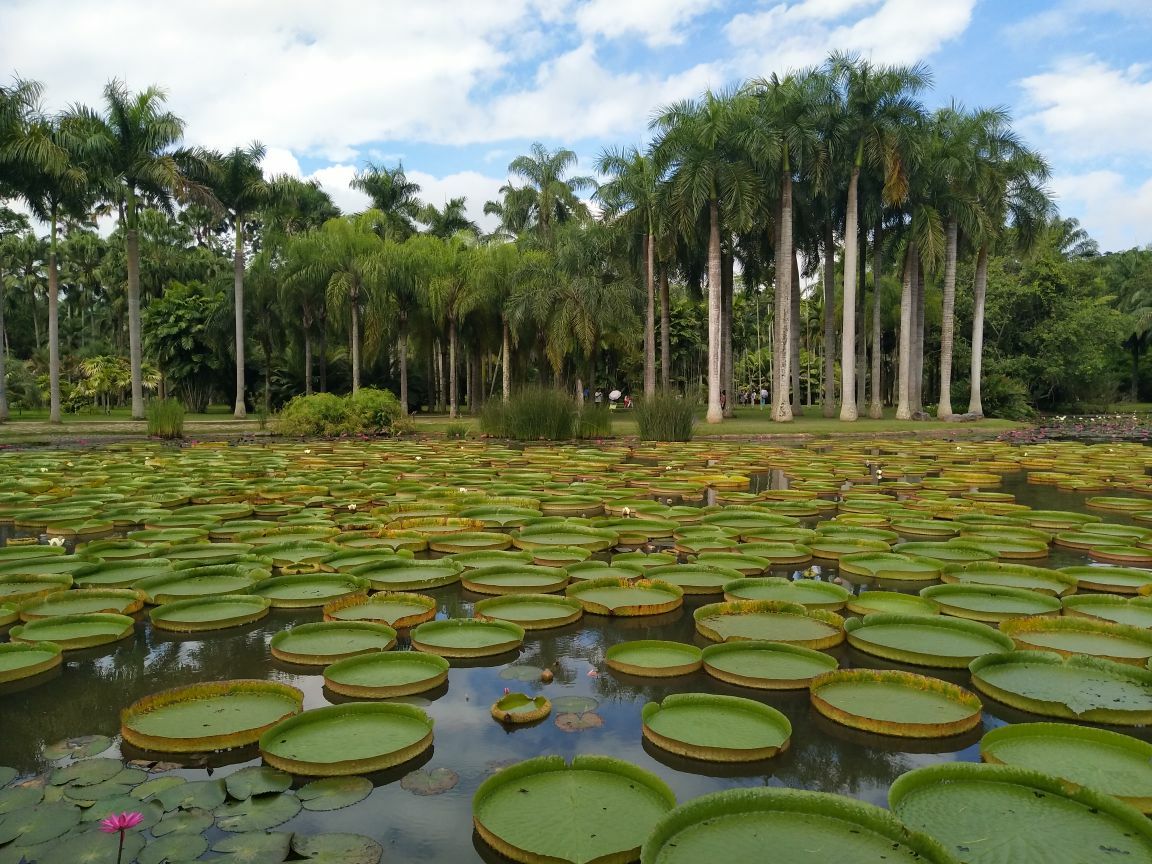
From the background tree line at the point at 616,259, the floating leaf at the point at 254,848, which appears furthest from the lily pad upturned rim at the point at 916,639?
the background tree line at the point at 616,259

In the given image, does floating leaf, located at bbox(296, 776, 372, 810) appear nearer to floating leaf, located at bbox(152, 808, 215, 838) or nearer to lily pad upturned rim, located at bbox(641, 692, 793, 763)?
floating leaf, located at bbox(152, 808, 215, 838)

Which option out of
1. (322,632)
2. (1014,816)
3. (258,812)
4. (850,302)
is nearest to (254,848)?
(258,812)

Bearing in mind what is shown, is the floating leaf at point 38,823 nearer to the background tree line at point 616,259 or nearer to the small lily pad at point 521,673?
the small lily pad at point 521,673

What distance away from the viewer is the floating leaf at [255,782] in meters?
2.65

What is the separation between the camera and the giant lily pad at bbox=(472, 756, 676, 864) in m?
2.29

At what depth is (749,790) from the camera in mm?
2418

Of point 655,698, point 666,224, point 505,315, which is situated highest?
point 666,224

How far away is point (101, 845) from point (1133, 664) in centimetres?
455

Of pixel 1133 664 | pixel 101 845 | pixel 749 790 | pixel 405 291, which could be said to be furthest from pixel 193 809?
pixel 405 291

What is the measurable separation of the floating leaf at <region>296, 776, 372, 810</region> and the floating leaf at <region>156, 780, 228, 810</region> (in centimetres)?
27

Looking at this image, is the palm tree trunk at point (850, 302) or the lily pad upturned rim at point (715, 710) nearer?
the lily pad upturned rim at point (715, 710)

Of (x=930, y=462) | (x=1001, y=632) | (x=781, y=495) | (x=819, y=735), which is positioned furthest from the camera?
(x=930, y=462)

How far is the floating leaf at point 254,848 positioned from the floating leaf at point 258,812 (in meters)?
0.05

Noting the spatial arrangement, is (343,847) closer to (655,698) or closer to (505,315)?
(655,698)
